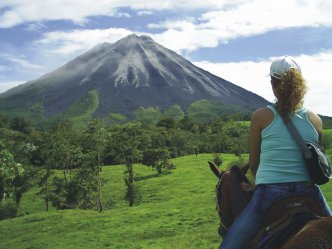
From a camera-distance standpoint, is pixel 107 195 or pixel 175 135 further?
pixel 175 135

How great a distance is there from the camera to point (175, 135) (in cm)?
12081

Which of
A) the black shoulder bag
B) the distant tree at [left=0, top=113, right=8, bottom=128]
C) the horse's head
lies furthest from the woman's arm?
the distant tree at [left=0, top=113, right=8, bottom=128]

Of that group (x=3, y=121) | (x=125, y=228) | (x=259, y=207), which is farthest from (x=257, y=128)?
(x=3, y=121)

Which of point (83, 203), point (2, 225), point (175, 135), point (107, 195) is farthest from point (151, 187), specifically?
point (175, 135)

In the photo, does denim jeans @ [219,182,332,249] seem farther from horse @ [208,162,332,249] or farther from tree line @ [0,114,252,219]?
tree line @ [0,114,252,219]

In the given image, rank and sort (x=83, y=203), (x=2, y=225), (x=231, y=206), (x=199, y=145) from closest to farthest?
(x=231, y=206)
(x=2, y=225)
(x=83, y=203)
(x=199, y=145)

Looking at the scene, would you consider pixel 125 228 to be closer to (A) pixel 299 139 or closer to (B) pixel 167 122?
(A) pixel 299 139

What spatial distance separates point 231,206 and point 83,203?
2340 inches

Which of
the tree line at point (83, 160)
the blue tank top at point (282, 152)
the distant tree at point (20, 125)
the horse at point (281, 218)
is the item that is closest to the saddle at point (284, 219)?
the horse at point (281, 218)

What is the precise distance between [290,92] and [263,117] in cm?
42

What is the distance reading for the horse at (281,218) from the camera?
4.53 metres

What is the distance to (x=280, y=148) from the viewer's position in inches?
206

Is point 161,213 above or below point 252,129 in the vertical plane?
below

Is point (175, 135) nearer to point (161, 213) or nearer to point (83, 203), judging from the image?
point (83, 203)
